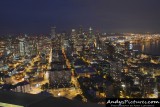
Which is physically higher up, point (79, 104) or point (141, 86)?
point (79, 104)

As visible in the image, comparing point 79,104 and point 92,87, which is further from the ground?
point 79,104

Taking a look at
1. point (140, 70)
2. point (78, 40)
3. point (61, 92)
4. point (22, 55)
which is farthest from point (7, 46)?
point (61, 92)

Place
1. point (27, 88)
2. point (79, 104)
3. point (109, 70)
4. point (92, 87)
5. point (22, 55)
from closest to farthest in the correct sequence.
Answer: point (79, 104), point (92, 87), point (27, 88), point (109, 70), point (22, 55)

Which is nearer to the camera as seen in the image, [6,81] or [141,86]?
[141,86]

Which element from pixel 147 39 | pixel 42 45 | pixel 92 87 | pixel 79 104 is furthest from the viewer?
pixel 147 39

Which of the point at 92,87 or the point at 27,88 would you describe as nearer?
the point at 92,87

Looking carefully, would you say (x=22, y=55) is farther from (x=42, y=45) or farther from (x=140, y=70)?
(x=140, y=70)

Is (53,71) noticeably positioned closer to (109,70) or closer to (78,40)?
(109,70)

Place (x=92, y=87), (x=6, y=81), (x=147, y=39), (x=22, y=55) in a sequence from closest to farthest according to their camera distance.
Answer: (x=92, y=87)
(x=6, y=81)
(x=22, y=55)
(x=147, y=39)

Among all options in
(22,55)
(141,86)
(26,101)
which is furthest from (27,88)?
(22,55)
